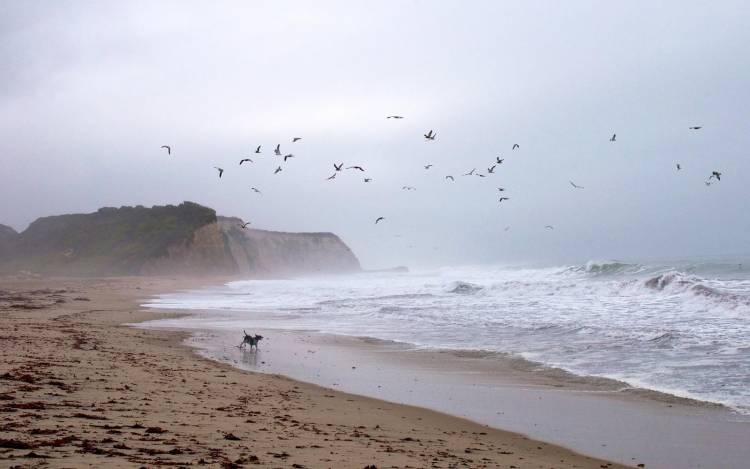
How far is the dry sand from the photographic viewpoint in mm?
5320

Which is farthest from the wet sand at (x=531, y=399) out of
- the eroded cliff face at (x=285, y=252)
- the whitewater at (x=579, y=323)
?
the eroded cliff face at (x=285, y=252)

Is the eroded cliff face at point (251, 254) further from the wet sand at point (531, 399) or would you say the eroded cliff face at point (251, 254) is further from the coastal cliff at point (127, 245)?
the wet sand at point (531, 399)

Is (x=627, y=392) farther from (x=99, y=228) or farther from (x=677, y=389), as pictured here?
(x=99, y=228)

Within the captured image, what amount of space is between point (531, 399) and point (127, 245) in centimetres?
7733

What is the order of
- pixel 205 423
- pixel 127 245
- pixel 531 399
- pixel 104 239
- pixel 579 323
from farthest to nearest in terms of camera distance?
pixel 104 239 → pixel 127 245 → pixel 579 323 → pixel 531 399 → pixel 205 423

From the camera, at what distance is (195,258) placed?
3182 inches

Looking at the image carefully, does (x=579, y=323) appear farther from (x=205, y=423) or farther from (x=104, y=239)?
(x=104, y=239)

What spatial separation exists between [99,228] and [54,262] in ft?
32.6

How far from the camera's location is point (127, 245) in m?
79.4

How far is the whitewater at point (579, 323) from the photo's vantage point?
11.8 meters

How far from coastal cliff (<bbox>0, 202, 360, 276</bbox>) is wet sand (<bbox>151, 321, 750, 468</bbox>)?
64.0 meters

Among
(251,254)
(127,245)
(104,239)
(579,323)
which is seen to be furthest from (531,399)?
(251,254)

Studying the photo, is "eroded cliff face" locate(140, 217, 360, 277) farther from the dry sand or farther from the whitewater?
the dry sand

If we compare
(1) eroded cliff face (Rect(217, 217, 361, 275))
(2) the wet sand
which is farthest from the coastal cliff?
(2) the wet sand
